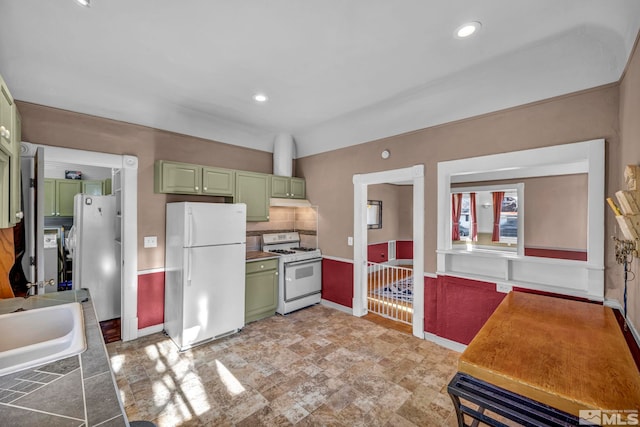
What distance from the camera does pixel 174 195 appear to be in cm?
351

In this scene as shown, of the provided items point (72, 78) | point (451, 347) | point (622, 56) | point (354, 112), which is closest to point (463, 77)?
point (622, 56)

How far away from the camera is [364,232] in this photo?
394cm

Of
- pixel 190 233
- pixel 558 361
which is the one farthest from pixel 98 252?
pixel 558 361

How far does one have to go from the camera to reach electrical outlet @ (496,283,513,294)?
2618 millimetres

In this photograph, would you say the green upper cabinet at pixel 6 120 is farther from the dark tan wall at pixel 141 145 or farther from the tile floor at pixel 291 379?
the tile floor at pixel 291 379

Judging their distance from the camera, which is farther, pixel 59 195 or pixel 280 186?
pixel 59 195

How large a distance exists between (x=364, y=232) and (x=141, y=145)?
9.98 ft

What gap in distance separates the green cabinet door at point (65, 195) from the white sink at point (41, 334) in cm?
388

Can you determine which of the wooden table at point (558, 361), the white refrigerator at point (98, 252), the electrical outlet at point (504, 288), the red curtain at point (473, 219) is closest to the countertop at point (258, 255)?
the white refrigerator at point (98, 252)

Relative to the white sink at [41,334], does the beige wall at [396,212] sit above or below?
above

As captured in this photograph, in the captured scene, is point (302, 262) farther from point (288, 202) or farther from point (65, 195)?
point (65, 195)

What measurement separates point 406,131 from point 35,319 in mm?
Answer: 3654

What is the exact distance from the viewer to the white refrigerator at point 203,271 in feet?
9.82

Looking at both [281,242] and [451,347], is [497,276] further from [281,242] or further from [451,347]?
[281,242]
